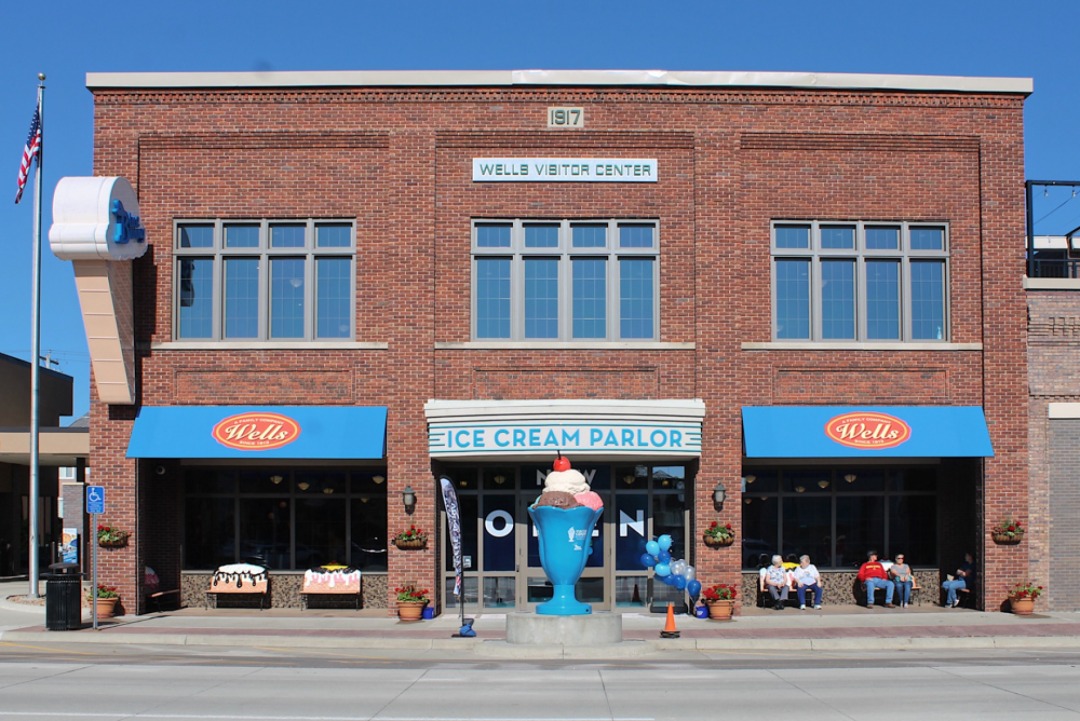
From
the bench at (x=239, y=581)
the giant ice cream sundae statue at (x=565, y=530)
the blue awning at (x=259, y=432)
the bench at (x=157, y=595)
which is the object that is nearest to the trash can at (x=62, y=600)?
the bench at (x=157, y=595)

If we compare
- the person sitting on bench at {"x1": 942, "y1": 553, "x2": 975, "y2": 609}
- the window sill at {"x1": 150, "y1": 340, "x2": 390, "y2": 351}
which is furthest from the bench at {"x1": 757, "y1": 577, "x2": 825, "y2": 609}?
the window sill at {"x1": 150, "y1": 340, "x2": 390, "y2": 351}

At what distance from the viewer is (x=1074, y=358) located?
24.8m

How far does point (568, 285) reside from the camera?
24.4 meters

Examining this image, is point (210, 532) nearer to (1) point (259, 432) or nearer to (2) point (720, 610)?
(1) point (259, 432)

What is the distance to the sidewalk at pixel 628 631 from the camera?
794 inches

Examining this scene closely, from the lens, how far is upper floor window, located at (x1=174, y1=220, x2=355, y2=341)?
24.5 m

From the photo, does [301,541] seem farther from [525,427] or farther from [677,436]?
[677,436]

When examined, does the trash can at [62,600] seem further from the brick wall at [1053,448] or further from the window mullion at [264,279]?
the brick wall at [1053,448]

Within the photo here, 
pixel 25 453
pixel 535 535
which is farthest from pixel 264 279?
pixel 25 453

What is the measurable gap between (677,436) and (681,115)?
657cm

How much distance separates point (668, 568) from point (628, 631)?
4.92ft

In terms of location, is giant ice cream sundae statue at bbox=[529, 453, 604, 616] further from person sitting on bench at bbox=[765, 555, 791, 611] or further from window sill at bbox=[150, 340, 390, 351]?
person sitting on bench at bbox=[765, 555, 791, 611]

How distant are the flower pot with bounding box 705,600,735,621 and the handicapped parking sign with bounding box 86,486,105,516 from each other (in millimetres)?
11679

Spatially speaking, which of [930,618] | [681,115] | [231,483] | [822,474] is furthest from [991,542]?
[231,483]
